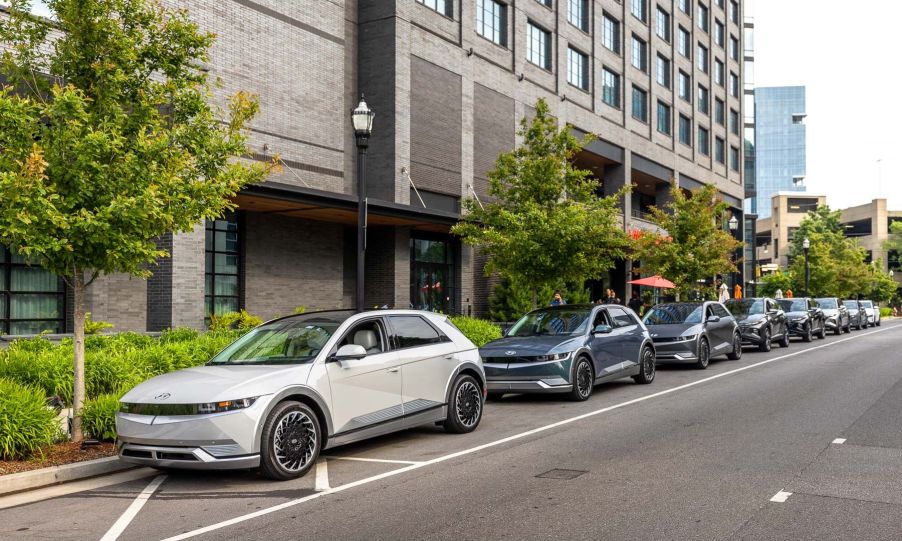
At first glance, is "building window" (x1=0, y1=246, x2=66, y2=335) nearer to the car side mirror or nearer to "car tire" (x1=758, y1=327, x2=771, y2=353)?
the car side mirror

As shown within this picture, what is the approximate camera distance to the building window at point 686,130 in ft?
161

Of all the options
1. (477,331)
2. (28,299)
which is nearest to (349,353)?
(477,331)

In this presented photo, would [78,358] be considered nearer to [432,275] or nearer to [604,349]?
[604,349]

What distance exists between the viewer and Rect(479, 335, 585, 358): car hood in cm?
1256

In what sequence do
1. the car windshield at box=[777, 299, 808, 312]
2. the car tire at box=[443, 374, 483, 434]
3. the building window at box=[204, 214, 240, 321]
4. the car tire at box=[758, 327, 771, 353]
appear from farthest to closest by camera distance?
the car windshield at box=[777, 299, 808, 312], the car tire at box=[758, 327, 771, 353], the building window at box=[204, 214, 240, 321], the car tire at box=[443, 374, 483, 434]

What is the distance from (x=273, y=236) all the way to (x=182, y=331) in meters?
6.74

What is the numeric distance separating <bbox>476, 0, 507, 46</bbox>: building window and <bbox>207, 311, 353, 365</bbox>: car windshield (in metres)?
22.4

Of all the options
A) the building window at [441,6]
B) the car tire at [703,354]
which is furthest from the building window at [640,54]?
the car tire at [703,354]

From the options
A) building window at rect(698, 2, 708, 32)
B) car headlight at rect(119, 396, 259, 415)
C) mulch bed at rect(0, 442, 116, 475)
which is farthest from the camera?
building window at rect(698, 2, 708, 32)

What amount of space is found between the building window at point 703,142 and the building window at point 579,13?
1807cm

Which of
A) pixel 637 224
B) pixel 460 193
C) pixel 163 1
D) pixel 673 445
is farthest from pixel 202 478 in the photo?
pixel 637 224

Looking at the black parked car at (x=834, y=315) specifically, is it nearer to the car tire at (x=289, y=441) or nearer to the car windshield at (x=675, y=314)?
A: the car windshield at (x=675, y=314)

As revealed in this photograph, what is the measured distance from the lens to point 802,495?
6.60 meters

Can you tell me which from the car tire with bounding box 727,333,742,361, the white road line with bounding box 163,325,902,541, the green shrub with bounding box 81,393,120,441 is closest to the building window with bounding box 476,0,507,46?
the car tire with bounding box 727,333,742,361
